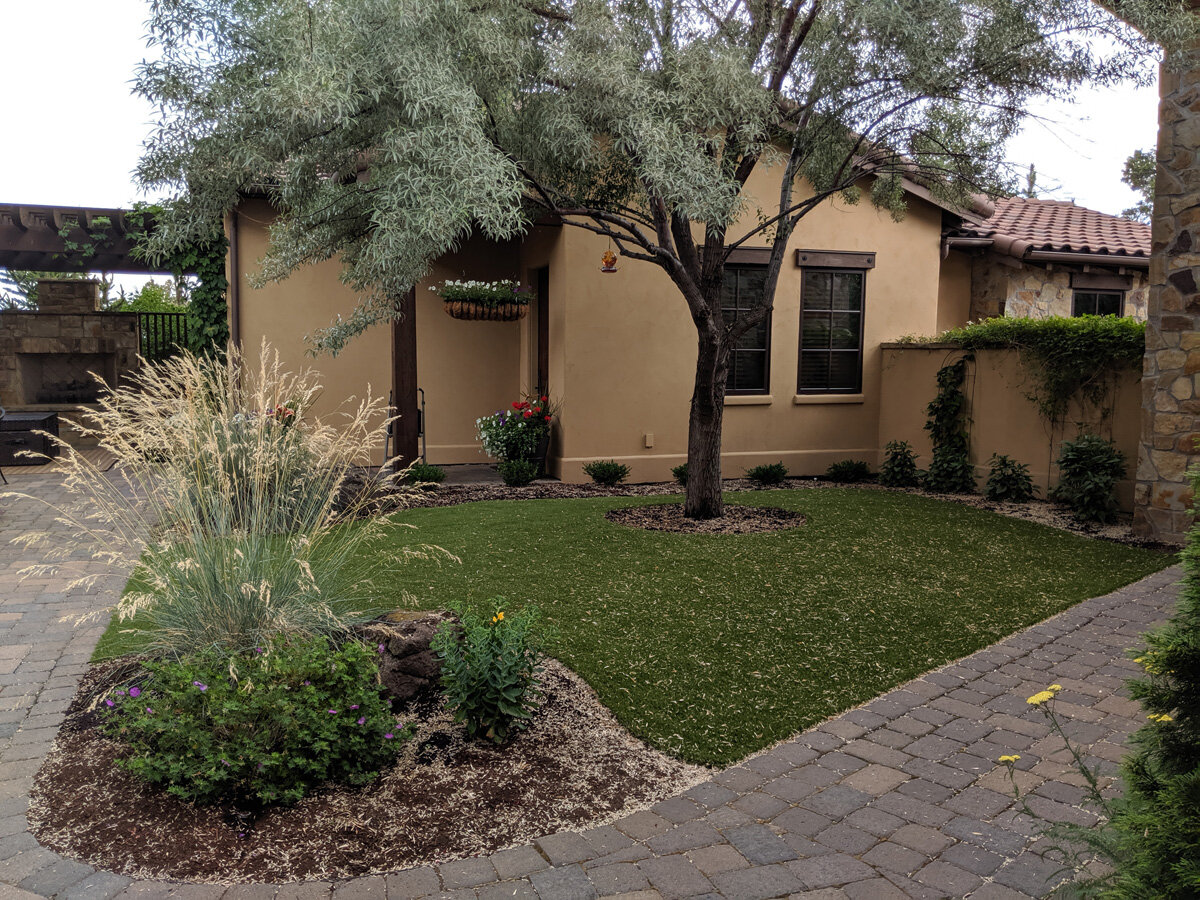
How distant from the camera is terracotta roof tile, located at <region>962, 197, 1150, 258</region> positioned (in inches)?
449

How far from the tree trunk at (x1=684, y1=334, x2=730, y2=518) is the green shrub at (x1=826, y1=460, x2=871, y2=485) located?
326 centimetres

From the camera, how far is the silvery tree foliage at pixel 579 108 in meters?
5.09

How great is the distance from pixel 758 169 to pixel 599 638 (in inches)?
287

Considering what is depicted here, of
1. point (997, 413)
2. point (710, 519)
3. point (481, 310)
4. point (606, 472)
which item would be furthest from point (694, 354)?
point (997, 413)

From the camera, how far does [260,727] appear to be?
2.97 m

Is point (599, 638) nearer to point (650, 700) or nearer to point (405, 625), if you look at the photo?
point (650, 700)

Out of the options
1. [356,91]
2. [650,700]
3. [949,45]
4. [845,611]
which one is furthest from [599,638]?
[949,45]

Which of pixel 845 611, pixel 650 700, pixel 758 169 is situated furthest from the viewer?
pixel 758 169

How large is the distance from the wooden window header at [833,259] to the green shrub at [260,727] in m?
8.50

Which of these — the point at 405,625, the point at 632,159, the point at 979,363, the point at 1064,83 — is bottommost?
the point at 405,625

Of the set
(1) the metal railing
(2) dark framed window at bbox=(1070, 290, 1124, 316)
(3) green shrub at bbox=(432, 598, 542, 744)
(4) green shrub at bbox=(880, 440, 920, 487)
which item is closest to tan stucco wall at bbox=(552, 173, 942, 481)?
(4) green shrub at bbox=(880, 440, 920, 487)

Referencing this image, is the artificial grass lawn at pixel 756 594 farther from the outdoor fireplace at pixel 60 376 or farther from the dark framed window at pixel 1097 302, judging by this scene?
the outdoor fireplace at pixel 60 376

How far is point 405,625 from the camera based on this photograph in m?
3.79

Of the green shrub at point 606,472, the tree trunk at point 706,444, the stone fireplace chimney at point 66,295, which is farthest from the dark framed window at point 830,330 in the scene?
the stone fireplace chimney at point 66,295
